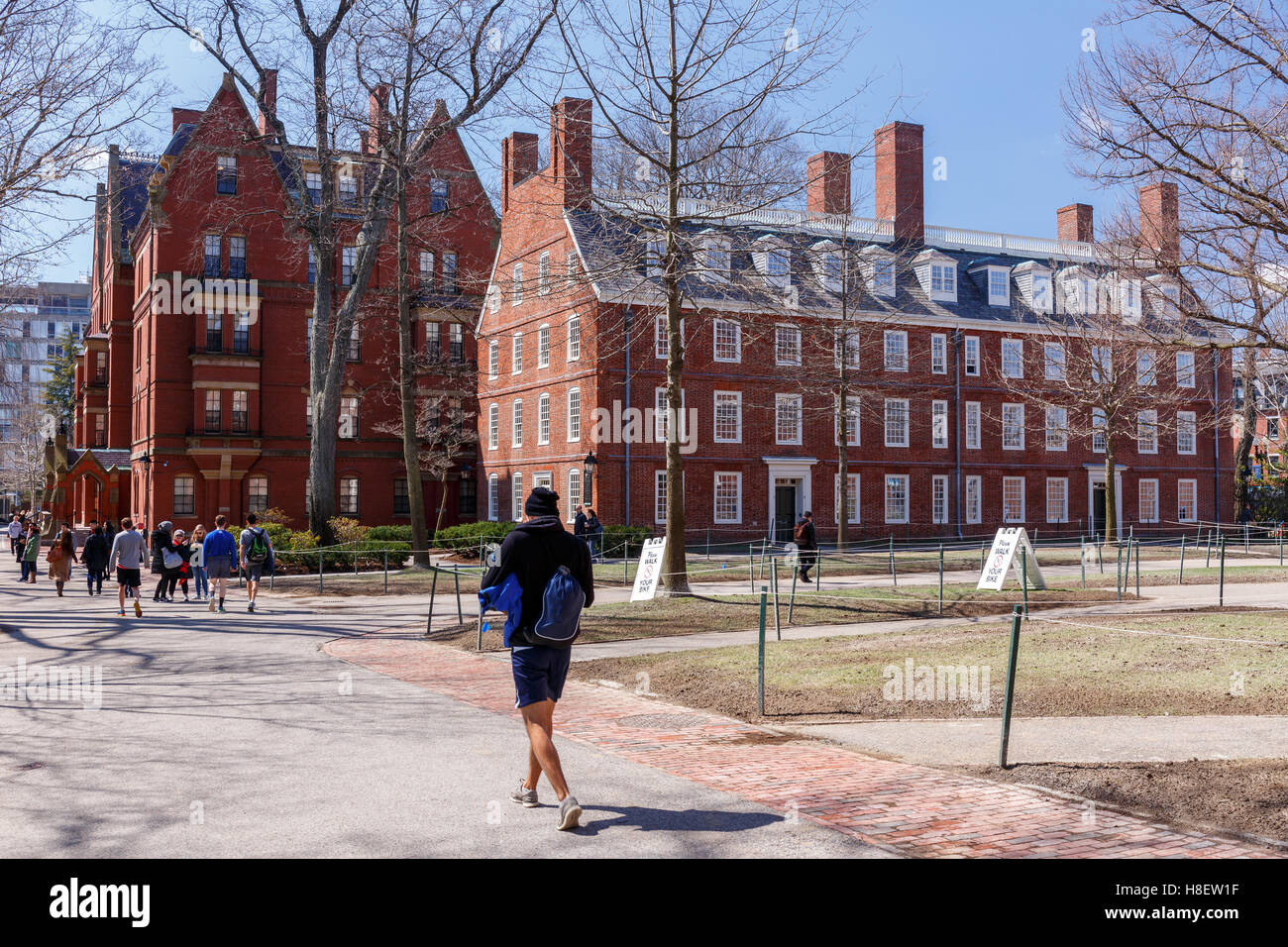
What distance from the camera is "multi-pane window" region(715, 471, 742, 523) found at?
1674 inches

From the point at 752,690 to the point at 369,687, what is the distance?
13.7 ft

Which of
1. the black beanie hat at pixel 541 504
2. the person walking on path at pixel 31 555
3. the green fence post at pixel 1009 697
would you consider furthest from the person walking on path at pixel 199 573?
the green fence post at pixel 1009 697

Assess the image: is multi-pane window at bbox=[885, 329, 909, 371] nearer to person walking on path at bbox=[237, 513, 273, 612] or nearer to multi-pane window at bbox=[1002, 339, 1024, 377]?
multi-pane window at bbox=[1002, 339, 1024, 377]

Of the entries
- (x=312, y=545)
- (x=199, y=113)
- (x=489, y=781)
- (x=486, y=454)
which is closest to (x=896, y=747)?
(x=489, y=781)

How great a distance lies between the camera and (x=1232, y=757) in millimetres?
8031

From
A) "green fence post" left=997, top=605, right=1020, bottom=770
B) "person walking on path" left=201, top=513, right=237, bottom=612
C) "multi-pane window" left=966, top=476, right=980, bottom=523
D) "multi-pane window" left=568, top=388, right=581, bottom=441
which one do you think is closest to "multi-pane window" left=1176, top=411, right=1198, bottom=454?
"multi-pane window" left=966, top=476, right=980, bottom=523

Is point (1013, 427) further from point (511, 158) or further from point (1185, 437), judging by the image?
point (511, 158)

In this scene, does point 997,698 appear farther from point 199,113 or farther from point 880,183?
point 199,113

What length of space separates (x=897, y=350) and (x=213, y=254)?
30.0 meters

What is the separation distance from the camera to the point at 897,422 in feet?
153

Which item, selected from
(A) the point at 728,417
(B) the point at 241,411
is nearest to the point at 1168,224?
(A) the point at 728,417

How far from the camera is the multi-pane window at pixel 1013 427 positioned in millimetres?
49219

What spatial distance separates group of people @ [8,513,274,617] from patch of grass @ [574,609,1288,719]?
1102 cm

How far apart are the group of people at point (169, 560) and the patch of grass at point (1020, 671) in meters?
11.0
